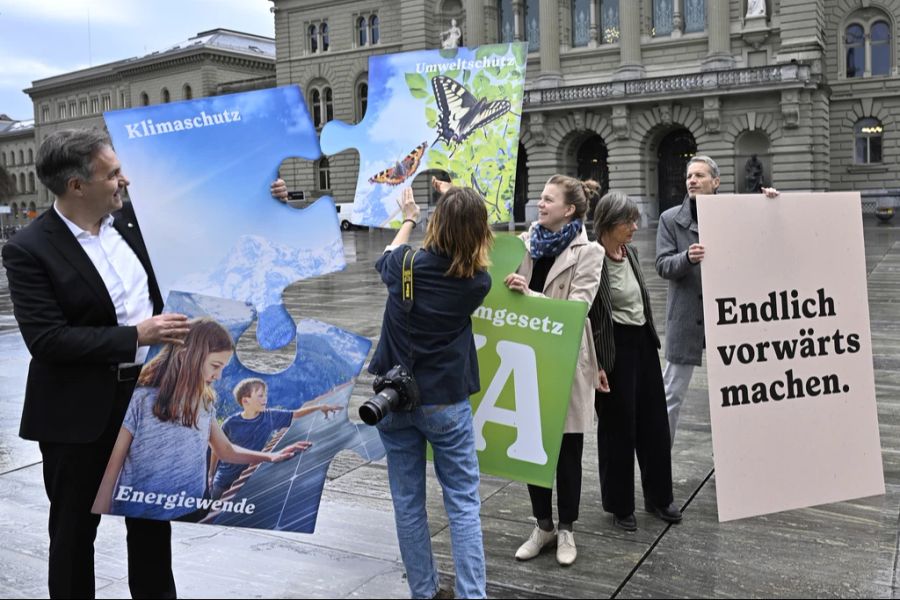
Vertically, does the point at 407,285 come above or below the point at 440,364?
above

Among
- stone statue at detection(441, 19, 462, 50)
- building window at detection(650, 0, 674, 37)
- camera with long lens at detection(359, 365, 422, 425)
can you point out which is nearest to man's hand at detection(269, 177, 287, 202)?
camera with long lens at detection(359, 365, 422, 425)

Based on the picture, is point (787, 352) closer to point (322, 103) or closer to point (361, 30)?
point (361, 30)

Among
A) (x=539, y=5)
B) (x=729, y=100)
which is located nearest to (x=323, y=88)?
(x=539, y=5)

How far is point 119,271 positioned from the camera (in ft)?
10.9

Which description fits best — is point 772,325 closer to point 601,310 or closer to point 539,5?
point 601,310

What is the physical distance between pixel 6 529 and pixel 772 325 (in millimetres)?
4342

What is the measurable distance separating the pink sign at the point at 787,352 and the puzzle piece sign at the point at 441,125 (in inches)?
45.5

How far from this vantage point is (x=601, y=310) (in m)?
4.47

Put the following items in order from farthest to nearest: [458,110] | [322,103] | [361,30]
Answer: [322,103]
[361,30]
[458,110]

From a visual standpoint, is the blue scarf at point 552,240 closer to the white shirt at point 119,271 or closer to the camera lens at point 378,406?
the camera lens at point 378,406

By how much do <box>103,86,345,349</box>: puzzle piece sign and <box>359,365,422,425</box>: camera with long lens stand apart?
0.53m

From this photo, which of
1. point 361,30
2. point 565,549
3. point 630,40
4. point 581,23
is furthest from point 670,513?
point 361,30

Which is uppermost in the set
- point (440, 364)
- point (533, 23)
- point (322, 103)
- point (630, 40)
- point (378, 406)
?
point (533, 23)

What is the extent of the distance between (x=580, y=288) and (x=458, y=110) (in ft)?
3.43
